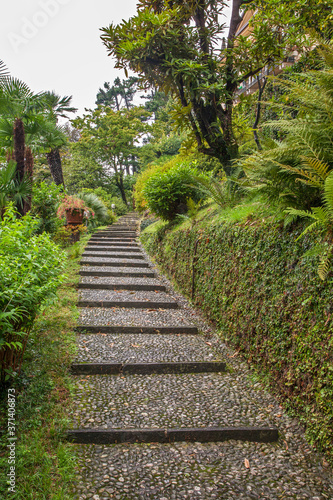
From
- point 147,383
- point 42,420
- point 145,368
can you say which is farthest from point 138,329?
point 42,420

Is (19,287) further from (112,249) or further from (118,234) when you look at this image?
(118,234)

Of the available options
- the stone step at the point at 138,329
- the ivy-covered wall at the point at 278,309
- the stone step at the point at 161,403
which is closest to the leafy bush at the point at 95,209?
the stone step at the point at 138,329

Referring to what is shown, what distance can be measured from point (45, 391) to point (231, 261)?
2.33 meters

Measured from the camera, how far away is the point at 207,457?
6.83ft

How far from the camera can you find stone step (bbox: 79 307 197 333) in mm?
4062

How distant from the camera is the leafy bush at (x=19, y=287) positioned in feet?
6.45

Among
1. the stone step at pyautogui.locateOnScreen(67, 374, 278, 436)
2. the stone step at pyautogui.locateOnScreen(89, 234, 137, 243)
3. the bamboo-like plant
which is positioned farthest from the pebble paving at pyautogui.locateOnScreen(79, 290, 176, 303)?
the stone step at pyautogui.locateOnScreen(89, 234, 137, 243)

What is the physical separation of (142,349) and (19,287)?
1938mm

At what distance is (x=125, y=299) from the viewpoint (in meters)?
5.32

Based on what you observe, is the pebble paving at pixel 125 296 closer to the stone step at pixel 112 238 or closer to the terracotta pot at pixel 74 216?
the terracotta pot at pixel 74 216

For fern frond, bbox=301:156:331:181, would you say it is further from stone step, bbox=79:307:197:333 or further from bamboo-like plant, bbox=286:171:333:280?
stone step, bbox=79:307:197:333

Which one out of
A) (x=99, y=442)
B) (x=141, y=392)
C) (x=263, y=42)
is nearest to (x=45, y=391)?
(x=99, y=442)

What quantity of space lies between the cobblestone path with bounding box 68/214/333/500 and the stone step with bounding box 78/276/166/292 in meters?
1.77

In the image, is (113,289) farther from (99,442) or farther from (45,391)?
(99,442)
